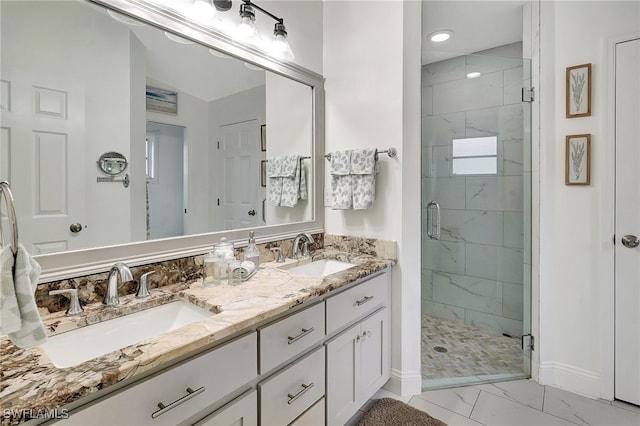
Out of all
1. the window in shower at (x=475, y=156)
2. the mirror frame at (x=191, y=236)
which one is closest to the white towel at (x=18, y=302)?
the mirror frame at (x=191, y=236)

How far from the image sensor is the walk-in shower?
2143mm

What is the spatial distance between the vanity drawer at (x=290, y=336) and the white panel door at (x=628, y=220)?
1773 mm

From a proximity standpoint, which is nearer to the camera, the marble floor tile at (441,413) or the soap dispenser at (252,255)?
the soap dispenser at (252,255)

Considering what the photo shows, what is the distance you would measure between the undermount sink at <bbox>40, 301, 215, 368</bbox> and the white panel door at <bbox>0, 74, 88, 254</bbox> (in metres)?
0.34

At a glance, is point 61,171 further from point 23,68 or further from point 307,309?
point 307,309

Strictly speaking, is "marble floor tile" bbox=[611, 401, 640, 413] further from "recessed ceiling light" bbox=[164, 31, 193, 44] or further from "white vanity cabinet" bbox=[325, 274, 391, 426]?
"recessed ceiling light" bbox=[164, 31, 193, 44]

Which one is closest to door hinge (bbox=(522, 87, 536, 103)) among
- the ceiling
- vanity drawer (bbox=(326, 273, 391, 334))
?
the ceiling

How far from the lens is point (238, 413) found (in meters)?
0.99

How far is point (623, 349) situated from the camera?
1787 millimetres

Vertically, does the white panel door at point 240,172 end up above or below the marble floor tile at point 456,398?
above

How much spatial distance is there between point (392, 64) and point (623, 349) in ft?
7.01

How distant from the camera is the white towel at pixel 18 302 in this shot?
65 centimetres

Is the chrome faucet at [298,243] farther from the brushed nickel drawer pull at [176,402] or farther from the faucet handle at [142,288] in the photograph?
the brushed nickel drawer pull at [176,402]

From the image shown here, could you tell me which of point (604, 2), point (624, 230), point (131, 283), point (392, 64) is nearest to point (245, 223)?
point (131, 283)
